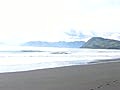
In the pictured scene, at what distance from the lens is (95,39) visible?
117 meters

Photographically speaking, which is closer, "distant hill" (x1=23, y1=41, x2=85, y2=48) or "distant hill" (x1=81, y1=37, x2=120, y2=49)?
"distant hill" (x1=81, y1=37, x2=120, y2=49)

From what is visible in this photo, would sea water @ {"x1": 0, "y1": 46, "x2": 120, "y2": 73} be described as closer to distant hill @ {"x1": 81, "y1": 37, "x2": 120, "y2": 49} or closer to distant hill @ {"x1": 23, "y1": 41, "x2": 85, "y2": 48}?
distant hill @ {"x1": 81, "y1": 37, "x2": 120, "y2": 49}

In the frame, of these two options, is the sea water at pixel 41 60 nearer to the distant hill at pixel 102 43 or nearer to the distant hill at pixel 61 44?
the distant hill at pixel 102 43

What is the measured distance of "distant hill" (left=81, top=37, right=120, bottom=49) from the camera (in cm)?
10075

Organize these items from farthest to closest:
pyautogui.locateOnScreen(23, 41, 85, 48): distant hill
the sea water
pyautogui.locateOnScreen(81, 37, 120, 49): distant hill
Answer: pyautogui.locateOnScreen(23, 41, 85, 48): distant hill < pyautogui.locateOnScreen(81, 37, 120, 49): distant hill < the sea water

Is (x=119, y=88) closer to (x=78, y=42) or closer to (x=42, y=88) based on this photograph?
(x=42, y=88)

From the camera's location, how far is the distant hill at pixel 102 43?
100750 millimetres

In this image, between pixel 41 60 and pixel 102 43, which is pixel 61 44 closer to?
pixel 102 43

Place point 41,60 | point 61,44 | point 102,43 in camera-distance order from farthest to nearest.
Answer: point 61,44, point 102,43, point 41,60

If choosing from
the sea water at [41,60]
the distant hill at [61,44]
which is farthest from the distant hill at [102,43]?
the sea water at [41,60]

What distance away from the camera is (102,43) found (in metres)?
106

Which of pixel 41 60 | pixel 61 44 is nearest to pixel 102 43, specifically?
pixel 61 44

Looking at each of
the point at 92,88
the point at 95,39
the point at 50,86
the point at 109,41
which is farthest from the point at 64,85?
the point at 95,39

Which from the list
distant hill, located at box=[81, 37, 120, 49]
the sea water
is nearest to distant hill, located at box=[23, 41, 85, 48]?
distant hill, located at box=[81, 37, 120, 49]
